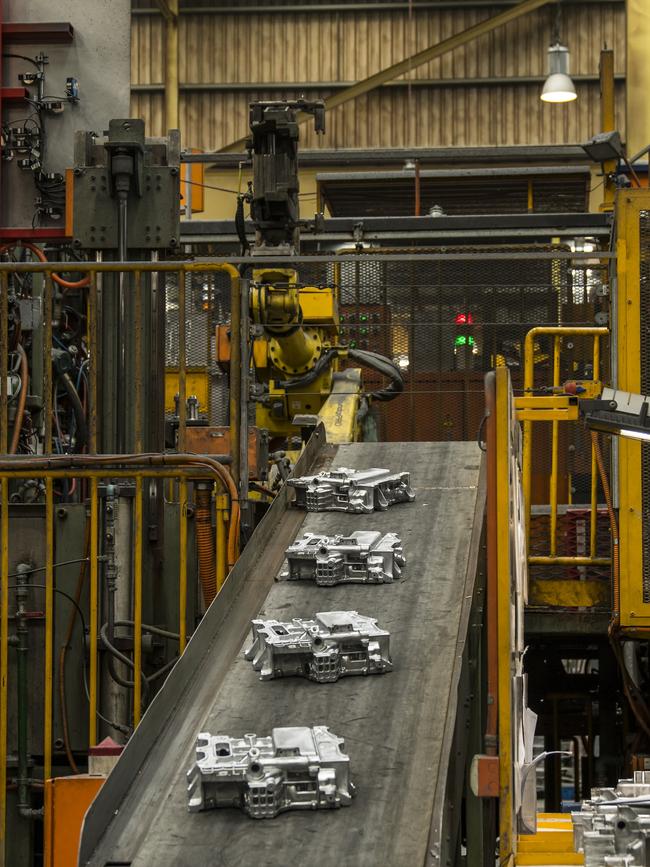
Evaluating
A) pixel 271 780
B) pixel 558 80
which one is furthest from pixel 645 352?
pixel 558 80

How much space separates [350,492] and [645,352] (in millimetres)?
1573

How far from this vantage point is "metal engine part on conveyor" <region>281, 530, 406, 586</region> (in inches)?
212

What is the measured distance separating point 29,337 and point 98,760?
351 centimetres

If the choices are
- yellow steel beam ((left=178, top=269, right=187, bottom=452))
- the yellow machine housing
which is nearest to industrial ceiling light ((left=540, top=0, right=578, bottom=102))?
the yellow machine housing

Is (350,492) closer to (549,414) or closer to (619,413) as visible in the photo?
(549,414)

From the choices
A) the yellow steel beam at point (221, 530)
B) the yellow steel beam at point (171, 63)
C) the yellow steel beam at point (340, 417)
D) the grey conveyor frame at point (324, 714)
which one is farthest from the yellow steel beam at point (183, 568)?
the yellow steel beam at point (171, 63)

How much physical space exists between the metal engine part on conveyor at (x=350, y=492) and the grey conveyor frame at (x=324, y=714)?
0.18 feet

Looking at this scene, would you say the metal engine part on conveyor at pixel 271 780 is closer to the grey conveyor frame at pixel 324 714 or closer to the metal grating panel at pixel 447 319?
the grey conveyor frame at pixel 324 714

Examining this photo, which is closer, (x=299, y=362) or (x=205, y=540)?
(x=205, y=540)

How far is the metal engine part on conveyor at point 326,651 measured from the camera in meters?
4.64

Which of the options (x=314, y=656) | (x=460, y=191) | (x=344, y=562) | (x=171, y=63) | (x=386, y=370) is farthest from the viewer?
(x=171, y=63)

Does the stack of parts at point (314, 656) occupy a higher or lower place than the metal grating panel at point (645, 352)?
lower

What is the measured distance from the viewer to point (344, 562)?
543 cm

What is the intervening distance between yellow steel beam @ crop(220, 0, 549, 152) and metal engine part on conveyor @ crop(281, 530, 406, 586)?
61.8 ft
